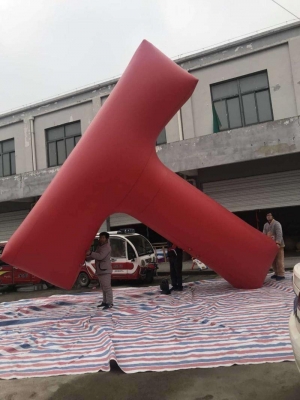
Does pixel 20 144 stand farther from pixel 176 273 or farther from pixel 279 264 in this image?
pixel 279 264

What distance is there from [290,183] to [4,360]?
1211cm

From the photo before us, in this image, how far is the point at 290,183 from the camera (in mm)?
13898

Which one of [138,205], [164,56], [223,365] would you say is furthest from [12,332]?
[164,56]

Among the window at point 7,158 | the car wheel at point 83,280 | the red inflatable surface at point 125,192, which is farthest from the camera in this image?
the window at point 7,158

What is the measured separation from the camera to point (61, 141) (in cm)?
1894

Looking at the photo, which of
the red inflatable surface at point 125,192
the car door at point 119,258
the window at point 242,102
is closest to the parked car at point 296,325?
the red inflatable surface at point 125,192

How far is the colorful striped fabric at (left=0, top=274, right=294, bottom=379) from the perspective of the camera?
4.02 meters

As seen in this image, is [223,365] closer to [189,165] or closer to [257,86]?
[189,165]

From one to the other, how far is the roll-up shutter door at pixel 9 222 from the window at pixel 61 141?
3.23 meters

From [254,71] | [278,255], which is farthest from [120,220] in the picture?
[278,255]

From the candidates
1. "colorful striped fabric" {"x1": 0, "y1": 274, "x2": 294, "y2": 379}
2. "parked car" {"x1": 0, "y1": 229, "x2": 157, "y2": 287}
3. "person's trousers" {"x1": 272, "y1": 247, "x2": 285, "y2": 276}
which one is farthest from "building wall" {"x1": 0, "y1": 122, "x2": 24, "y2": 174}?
"person's trousers" {"x1": 272, "y1": 247, "x2": 285, "y2": 276}

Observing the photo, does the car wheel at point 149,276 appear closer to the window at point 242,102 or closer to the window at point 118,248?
the window at point 118,248

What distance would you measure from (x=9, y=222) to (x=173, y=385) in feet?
59.4

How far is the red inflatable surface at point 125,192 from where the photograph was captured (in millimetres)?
5633
